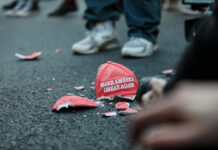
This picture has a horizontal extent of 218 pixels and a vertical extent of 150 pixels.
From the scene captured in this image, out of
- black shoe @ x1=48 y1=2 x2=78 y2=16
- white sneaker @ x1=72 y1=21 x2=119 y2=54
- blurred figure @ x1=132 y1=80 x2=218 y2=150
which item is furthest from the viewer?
black shoe @ x1=48 y1=2 x2=78 y2=16

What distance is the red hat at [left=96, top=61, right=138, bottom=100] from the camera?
1230 millimetres

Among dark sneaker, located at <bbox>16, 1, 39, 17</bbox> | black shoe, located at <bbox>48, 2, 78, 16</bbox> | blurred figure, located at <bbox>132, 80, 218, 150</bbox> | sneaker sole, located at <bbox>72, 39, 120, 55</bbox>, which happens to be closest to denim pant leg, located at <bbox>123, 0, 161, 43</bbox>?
sneaker sole, located at <bbox>72, 39, 120, 55</bbox>

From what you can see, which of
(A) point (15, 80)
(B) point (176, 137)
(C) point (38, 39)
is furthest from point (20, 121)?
(C) point (38, 39)

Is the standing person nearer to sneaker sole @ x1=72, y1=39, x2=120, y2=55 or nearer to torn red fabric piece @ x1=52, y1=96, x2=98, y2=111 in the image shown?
sneaker sole @ x1=72, y1=39, x2=120, y2=55

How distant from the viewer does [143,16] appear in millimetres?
1963

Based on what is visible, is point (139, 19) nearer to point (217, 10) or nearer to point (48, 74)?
point (48, 74)

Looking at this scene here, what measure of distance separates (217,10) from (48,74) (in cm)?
120

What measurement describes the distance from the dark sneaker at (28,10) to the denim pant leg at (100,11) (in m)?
2.42

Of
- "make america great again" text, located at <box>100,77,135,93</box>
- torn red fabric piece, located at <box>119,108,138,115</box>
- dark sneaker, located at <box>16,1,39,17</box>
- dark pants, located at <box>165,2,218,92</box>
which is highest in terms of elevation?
dark pants, located at <box>165,2,218,92</box>

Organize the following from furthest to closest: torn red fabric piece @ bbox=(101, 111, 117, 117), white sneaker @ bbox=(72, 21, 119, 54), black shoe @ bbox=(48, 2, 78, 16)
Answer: black shoe @ bbox=(48, 2, 78, 16) → white sneaker @ bbox=(72, 21, 119, 54) → torn red fabric piece @ bbox=(101, 111, 117, 117)

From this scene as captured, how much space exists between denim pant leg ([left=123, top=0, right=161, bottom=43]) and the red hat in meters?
0.78

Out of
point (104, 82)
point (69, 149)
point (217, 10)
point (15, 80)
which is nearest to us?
point (217, 10)

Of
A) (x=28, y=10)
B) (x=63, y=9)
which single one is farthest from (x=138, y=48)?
(x=28, y=10)

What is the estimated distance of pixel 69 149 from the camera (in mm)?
824
